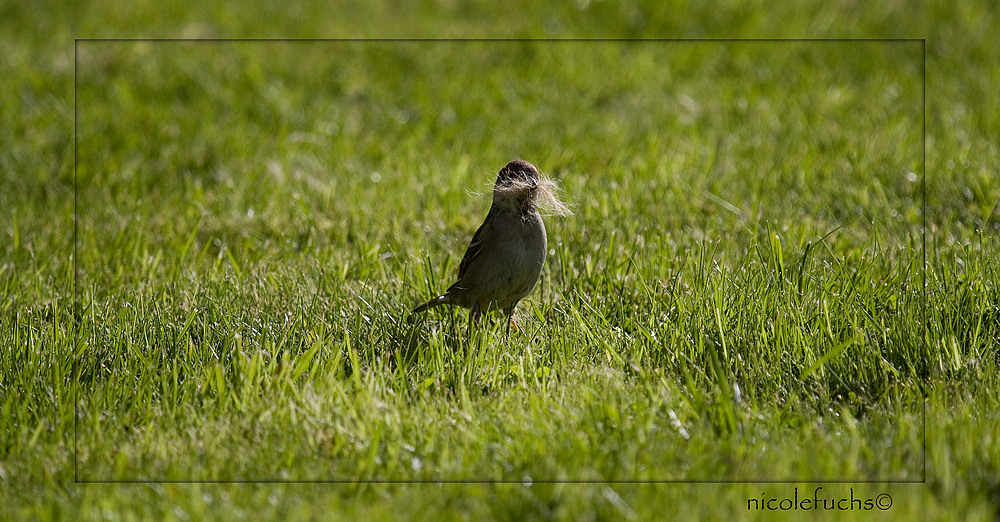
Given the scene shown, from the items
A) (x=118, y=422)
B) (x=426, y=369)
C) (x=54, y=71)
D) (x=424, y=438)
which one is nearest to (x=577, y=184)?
(x=426, y=369)

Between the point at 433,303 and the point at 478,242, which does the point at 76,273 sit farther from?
the point at 478,242

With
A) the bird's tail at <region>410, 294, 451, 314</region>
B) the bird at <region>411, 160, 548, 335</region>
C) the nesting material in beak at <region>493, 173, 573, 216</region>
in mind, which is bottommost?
the bird's tail at <region>410, 294, 451, 314</region>

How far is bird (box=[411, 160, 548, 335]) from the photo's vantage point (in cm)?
384

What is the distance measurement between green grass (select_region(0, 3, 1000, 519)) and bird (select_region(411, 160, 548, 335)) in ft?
0.65

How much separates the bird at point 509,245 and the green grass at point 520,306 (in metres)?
0.20

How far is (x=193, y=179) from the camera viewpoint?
237 inches

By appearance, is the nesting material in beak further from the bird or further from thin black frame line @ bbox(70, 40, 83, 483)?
thin black frame line @ bbox(70, 40, 83, 483)

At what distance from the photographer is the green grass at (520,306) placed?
9.16 ft

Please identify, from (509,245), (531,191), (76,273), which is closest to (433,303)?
(509,245)

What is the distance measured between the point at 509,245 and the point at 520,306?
0.60 meters

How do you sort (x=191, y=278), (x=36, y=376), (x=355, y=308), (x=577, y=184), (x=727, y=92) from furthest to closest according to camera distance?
(x=727, y=92) < (x=577, y=184) < (x=191, y=278) < (x=355, y=308) < (x=36, y=376)

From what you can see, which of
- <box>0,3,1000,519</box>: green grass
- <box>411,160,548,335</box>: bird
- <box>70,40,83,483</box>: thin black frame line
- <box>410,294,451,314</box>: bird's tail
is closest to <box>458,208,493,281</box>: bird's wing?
<box>411,160,548,335</box>: bird

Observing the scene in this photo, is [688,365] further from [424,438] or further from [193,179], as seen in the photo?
[193,179]

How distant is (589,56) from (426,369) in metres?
5.23
